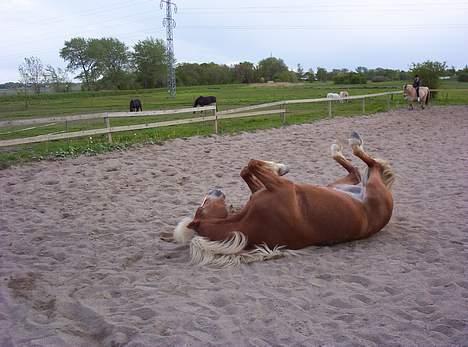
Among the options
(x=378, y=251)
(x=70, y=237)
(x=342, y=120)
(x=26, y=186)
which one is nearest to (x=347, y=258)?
(x=378, y=251)

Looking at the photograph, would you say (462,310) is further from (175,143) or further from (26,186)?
(175,143)

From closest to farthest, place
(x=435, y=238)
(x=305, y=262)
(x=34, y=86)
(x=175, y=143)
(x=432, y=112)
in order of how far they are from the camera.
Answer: (x=305, y=262) < (x=435, y=238) < (x=175, y=143) < (x=432, y=112) < (x=34, y=86)

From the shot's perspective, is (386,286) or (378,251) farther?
(378,251)

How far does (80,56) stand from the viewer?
73562 mm

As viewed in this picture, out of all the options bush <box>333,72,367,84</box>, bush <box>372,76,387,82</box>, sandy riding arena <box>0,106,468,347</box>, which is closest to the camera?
sandy riding arena <box>0,106,468,347</box>

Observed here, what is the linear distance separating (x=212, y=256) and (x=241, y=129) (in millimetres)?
9108

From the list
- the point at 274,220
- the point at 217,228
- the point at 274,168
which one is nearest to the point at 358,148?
the point at 274,168

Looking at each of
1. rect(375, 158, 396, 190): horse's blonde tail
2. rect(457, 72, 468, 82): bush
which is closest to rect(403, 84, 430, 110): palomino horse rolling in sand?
rect(375, 158, 396, 190): horse's blonde tail

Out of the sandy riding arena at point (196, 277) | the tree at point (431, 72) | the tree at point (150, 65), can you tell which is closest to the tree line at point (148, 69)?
the tree at point (150, 65)

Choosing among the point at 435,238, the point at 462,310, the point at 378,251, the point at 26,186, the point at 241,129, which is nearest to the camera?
the point at 462,310

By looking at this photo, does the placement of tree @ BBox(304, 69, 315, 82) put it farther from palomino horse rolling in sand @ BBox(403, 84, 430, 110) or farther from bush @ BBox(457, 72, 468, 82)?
palomino horse rolling in sand @ BBox(403, 84, 430, 110)

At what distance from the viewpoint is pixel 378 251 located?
3.77m

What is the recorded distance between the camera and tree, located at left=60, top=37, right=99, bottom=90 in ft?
231

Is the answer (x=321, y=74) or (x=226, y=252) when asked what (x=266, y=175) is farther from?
(x=321, y=74)
